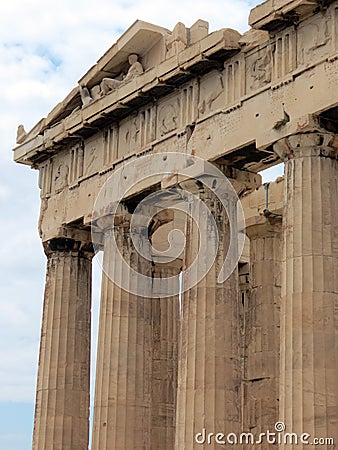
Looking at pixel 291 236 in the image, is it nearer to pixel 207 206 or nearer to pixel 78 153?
pixel 207 206

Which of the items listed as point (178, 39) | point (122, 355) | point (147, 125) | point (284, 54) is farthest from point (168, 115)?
point (122, 355)

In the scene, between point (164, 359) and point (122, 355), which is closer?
point (122, 355)

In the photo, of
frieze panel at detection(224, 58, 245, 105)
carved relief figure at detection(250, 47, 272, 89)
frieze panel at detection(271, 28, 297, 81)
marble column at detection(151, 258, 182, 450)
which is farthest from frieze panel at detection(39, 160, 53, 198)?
frieze panel at detection(271, 28, 297, 81)

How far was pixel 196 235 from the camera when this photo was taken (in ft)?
99.2

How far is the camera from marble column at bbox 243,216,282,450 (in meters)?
35.7

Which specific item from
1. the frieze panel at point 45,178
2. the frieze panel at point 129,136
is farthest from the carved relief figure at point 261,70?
the frieze panel at point 45,178

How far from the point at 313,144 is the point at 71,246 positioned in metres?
12.4

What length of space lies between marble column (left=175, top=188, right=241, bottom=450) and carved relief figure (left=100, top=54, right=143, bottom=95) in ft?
18.4

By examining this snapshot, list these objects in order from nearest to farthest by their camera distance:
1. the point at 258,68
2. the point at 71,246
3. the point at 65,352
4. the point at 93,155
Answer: the point at 258,68 → the point at 93,155 → the point at 65,352 → the point at 71,246

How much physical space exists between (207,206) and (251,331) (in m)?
7.88

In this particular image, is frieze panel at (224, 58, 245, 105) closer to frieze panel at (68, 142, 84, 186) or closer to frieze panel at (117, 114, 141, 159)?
frieze panel at (117, 114, 141, 159)

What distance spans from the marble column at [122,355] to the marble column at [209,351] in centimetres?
363

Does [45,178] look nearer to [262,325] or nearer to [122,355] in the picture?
[122,355]

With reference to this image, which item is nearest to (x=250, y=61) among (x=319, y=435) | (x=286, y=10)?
(x=286, y=10)
